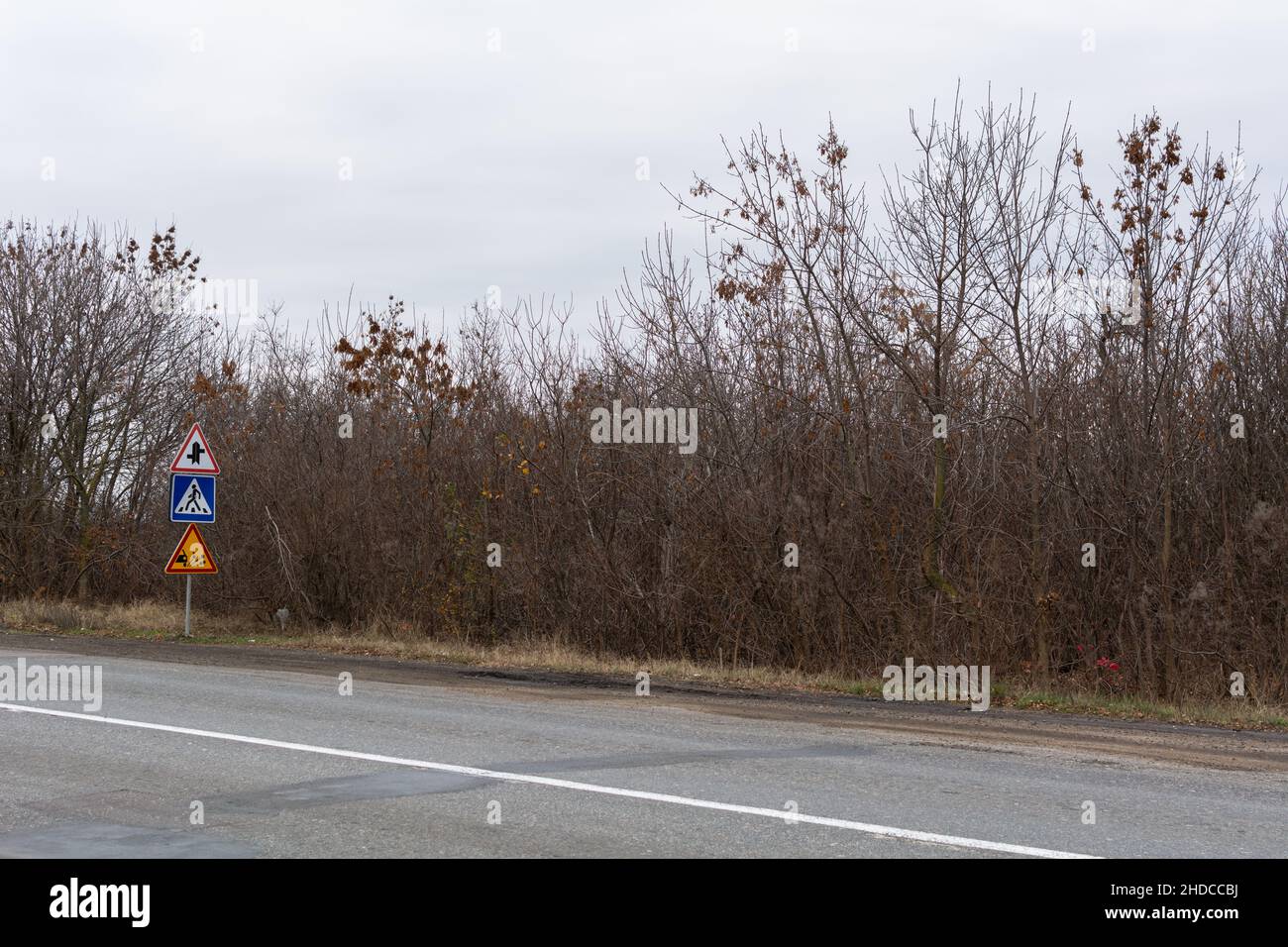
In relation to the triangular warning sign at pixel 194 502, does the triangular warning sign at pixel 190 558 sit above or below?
below

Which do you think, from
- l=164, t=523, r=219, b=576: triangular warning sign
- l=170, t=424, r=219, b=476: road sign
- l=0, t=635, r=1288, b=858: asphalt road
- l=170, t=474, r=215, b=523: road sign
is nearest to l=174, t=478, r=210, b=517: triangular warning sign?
l=170, t=474, r=215, b=523: road sign

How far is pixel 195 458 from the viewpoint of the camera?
1944 centimetres

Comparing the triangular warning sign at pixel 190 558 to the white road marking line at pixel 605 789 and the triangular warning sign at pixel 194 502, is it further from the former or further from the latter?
the white road marking line at pixel 605 789

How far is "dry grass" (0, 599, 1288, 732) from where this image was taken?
1323 cm

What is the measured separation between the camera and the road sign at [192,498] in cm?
1922

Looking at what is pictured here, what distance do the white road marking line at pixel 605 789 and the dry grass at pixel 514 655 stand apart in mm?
Result: 6243

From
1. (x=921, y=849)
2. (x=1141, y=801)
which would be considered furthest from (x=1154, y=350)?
(x=921, y=849)

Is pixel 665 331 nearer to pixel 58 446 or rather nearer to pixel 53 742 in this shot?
pixel 53 742

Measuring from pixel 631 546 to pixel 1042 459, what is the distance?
604 centimetres

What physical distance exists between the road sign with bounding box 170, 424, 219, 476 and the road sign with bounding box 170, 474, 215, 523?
0.14 m

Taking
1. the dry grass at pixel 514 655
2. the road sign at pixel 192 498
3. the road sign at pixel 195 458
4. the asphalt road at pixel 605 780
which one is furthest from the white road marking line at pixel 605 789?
the road sign at pixel 195 458

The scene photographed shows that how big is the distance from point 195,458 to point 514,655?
18.4 ft

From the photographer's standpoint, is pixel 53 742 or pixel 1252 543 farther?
pixel 1252 543
